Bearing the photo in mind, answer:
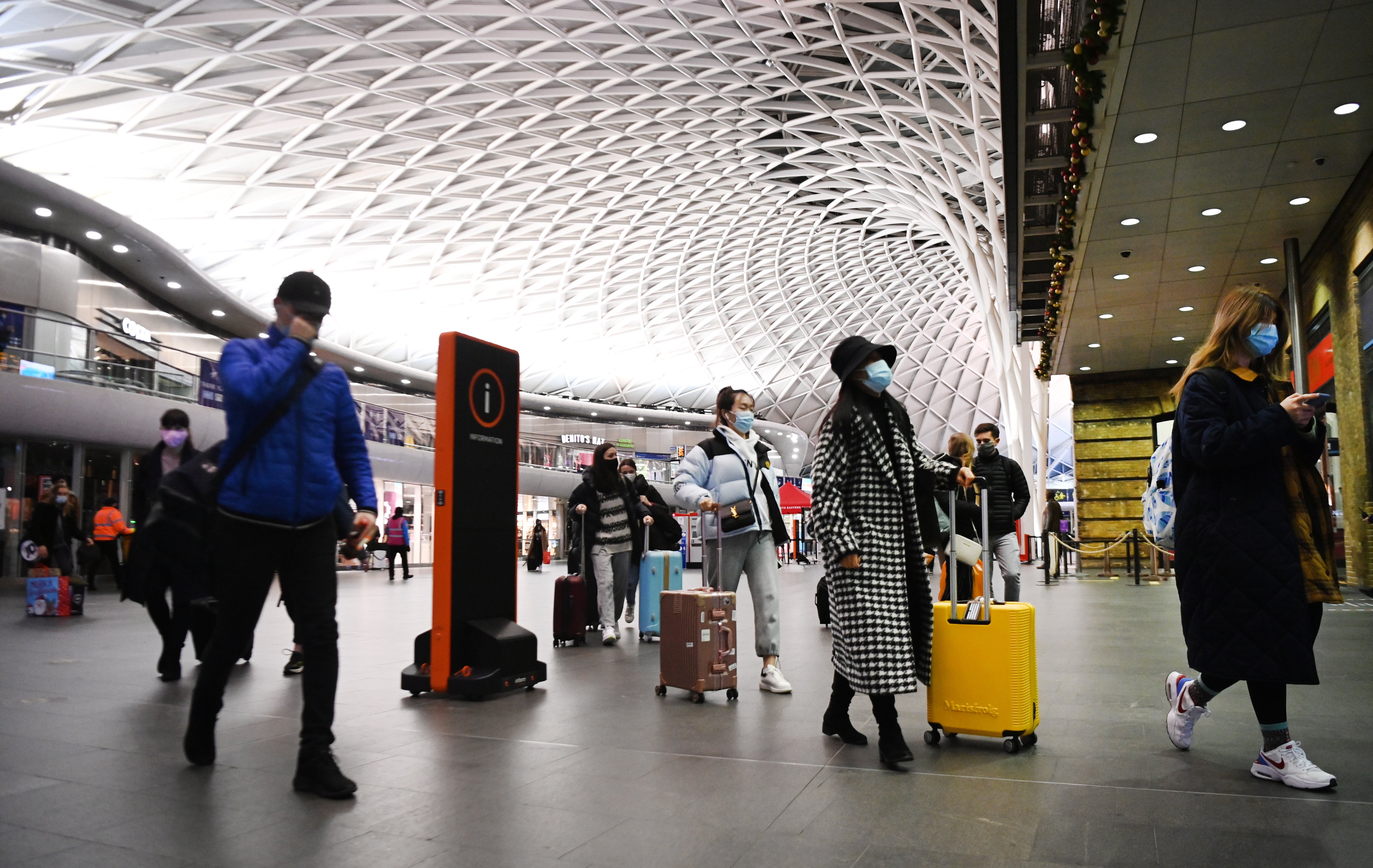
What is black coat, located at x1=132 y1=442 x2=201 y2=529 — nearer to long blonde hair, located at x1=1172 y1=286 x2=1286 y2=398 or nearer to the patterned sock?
long blonde hair, located at x1=1172 y1=286 x2=1286 y2=398

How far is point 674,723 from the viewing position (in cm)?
438

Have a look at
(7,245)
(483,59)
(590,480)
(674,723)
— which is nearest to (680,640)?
(674,723)

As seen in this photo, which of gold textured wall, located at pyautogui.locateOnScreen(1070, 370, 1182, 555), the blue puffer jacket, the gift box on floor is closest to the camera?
the blue puffer jacket

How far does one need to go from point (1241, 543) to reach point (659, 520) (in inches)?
263

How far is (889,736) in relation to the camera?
11.6 ft

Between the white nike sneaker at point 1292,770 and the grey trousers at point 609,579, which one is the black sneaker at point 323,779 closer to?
the white nike sneaker at point 1292,770

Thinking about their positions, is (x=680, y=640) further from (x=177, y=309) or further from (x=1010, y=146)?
(x=177, y=309)

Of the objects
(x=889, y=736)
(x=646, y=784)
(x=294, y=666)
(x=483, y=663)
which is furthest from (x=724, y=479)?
(x=294, y=666)

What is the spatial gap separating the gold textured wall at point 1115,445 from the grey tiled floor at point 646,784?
18.3 meters

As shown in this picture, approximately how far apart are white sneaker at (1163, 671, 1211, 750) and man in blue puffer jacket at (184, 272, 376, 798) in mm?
3226

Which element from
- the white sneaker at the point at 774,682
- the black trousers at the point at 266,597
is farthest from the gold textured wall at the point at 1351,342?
the black trousers at the point at 266,597

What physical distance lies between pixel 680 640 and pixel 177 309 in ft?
102

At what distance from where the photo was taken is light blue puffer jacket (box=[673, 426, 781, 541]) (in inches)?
221

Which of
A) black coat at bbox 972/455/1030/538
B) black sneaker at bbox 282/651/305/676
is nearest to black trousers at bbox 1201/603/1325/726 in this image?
black coat at bbox 972/455/1030/538
